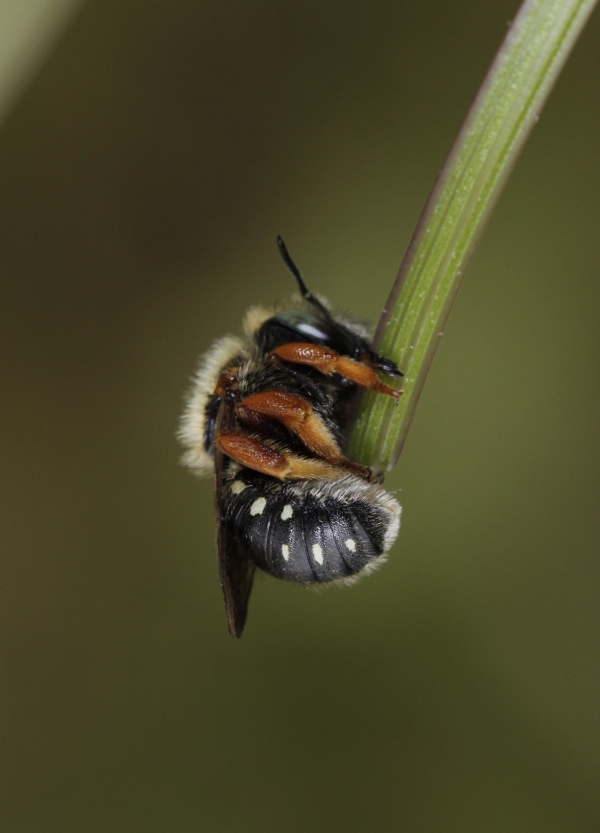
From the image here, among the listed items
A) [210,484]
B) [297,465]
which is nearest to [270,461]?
[297,465]

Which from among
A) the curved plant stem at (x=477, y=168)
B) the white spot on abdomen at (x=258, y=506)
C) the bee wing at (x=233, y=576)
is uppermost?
the curved plant stem at (x=477, y=168)

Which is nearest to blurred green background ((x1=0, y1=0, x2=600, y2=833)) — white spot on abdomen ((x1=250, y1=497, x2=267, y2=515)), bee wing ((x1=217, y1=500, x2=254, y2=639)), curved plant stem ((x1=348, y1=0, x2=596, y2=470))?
bee wing ((x1=217, y1=500, x2=254, y2=639))

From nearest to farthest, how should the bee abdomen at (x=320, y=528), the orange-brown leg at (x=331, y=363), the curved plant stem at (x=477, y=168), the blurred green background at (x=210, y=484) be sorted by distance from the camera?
the curved plant stem at (x=477, y=168)
the orange-brown leg at (x=331, y=363)
the bee abdomen at (x=320, y=528)
the blurred green background at (x=210, y=484)

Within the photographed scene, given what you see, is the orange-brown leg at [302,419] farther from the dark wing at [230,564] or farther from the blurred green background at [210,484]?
the blurred green background at [210,484]

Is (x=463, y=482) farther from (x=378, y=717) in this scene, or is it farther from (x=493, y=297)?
(x=378, y=717)

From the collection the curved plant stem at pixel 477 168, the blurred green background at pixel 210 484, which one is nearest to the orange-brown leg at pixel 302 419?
the curved plant stem at pixel 477 168

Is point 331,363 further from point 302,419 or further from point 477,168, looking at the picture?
point 477,168
